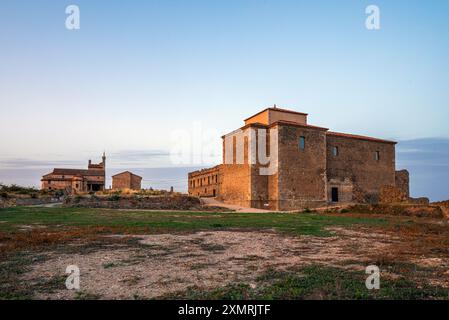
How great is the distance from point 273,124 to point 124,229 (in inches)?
1004

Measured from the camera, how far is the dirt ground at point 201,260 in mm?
6094

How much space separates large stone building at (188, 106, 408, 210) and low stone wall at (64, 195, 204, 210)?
21.6 ft

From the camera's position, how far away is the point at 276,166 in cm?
3650

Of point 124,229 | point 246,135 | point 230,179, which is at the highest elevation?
point 246,135

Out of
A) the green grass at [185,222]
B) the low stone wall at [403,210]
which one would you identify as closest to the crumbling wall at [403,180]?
the low stone wall at [403,210]

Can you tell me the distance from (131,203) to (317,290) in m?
32.8

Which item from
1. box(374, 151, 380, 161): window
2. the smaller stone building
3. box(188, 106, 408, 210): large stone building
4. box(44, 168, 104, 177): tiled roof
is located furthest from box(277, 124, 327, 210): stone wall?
box(44, 168, 104, 177): tiled roof

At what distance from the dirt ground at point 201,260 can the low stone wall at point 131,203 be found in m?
24.6

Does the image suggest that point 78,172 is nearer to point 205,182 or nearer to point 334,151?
point 205,182

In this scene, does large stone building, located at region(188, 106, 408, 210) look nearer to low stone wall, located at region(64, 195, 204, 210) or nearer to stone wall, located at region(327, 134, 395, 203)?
stone wall, located at region(327, 134, 395, 203)

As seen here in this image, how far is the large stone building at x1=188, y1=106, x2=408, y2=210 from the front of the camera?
37.0 meters

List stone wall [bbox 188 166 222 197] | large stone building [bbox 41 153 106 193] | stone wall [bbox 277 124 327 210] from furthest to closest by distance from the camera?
large stone building [bbox 41 153 106 193]
stone wall [bbox 188 166 222 197]
stone wall [bbox 277 124 327 210]
